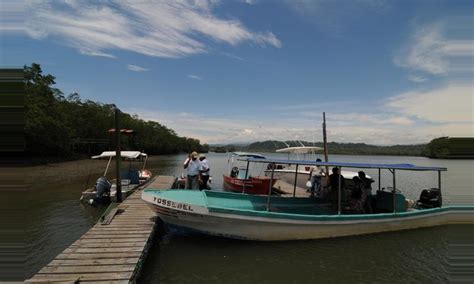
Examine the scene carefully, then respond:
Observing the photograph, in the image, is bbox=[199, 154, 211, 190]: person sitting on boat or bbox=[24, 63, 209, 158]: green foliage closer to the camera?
bbox=[199, 154, 211, 190]: person sitting on boat

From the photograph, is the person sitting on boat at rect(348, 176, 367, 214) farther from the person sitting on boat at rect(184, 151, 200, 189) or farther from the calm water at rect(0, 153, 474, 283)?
the person sitting on boat at rect(184, 151, 200, 189)

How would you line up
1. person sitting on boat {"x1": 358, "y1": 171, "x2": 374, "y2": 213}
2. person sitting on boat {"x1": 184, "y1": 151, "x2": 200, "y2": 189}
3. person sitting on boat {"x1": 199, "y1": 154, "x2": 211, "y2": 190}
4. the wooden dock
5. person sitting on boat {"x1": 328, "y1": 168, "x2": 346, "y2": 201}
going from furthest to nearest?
person sitting on boat {"x1": 199, "y1": 154, "x2": 211, "y2": 190}, person sitting on boat {"x1": 184, "y1": 151, "x2": 200, "y2": 189}, person sitting on boat {"x1": 328, "y1": 168, "x2": 346, "y2": 201}, person sitting on boat {"x1": 358, "y1": 171, "x2": 374, "y2": 213}, the wooden dock

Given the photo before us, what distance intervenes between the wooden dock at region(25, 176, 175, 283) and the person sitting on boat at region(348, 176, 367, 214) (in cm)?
756

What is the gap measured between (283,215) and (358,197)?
3783 mm

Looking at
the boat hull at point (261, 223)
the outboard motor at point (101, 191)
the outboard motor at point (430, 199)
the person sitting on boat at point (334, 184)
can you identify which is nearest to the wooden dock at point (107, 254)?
the boat hull at point (261, 223)

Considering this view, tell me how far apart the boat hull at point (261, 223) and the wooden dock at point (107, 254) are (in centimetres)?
93

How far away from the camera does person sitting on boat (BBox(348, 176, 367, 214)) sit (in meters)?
12.2

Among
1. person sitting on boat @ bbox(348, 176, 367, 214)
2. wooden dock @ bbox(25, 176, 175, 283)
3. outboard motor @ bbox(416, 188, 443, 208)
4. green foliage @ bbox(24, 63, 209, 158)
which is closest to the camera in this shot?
wooden dock @ bbox(25, 176, 175, 283)

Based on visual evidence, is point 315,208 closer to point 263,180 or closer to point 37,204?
point 263,180

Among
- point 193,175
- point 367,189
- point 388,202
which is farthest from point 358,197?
point 193,175

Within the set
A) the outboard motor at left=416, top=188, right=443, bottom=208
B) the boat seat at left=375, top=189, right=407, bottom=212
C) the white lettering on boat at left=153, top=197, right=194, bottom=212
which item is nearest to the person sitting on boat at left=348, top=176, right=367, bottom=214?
the boat seat at left=375, top=189, right=407, bottom=212

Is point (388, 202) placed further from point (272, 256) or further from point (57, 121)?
point (57, 121)

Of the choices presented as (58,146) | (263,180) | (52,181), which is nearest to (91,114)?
(58,146)

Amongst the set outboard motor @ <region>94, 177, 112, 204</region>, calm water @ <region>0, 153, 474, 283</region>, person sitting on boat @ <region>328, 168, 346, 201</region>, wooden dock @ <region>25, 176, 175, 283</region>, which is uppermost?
person sitting on boat @ <region>328, 168, 346, 201</region>
